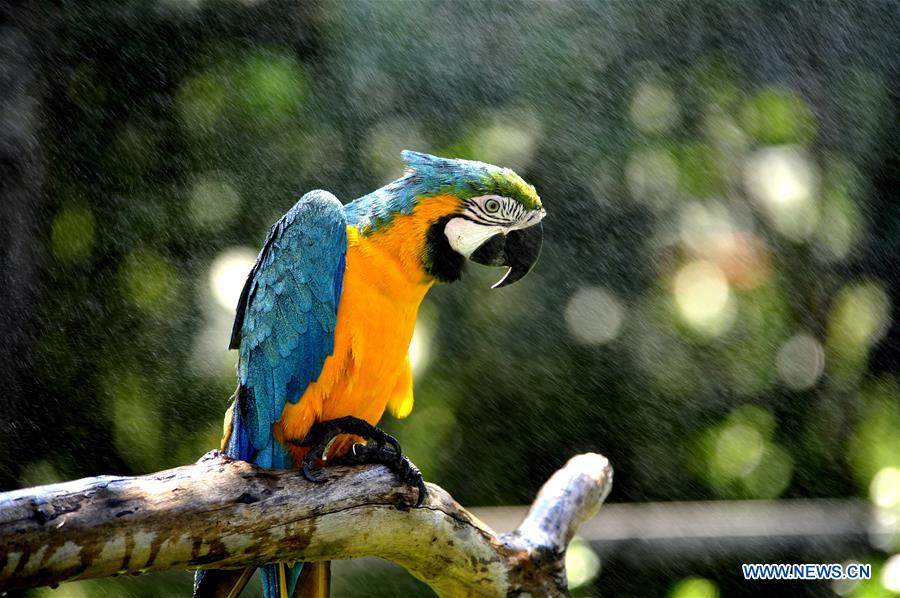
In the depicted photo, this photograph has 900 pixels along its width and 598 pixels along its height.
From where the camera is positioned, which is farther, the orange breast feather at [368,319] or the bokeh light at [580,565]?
the bokeh light at [580,565]

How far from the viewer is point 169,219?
3771 millimetres

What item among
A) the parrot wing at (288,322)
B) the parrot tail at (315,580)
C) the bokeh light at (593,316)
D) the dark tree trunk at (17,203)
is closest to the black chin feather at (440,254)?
the parrot wing at (288,322)

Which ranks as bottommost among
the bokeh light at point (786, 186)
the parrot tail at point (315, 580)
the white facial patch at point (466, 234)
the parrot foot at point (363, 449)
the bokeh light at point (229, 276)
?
the parrot tail at point (315, 580)

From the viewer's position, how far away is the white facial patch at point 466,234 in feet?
6.29

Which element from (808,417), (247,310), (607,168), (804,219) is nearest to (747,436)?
(808,417)

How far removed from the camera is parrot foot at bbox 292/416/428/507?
1820 mm

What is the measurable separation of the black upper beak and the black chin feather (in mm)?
68

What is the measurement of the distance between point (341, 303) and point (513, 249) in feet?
1.42

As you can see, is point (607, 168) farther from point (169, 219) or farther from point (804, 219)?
point (169, 219)

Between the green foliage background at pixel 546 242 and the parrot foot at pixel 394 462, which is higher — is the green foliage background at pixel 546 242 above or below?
above

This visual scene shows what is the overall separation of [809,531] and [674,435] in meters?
0.67

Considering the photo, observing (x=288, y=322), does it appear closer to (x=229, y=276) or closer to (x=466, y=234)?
(x=466, y=234)

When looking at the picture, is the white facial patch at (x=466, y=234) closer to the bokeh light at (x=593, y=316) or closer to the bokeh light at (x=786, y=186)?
the bokeh light at (x=593, y=316)

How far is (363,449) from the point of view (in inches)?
73.1
